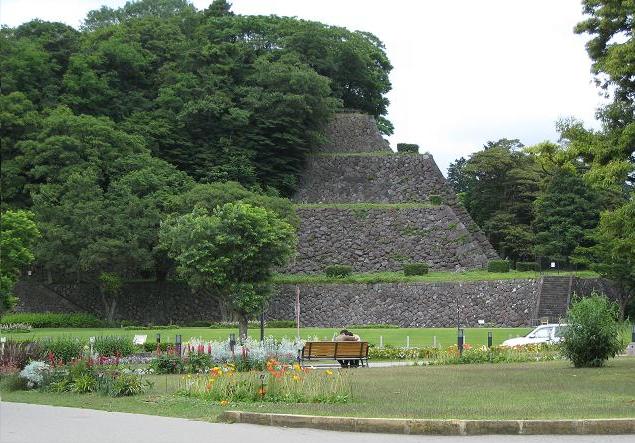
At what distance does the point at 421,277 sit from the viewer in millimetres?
62438

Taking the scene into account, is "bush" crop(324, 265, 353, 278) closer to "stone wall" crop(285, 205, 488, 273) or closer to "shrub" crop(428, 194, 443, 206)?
"stone wall" crop(285, 205, 488, 273)

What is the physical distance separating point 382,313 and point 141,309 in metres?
16.5

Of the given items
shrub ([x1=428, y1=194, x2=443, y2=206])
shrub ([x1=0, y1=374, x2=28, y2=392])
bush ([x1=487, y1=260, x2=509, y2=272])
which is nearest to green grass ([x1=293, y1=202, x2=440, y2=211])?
shrub ([x1=428, y1=194, x2=443, y2=206])

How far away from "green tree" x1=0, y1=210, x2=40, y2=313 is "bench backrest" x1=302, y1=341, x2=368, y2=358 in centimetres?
2015

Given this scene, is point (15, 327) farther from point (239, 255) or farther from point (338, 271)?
point (338, 271)

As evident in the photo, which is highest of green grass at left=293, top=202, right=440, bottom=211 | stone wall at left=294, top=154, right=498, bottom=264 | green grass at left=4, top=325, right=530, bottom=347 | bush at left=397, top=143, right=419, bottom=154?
bush at left=397, top=143, right=419, bottom=154

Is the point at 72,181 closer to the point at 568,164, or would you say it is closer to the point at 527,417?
the point at 568,164

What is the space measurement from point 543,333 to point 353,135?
49923 mm

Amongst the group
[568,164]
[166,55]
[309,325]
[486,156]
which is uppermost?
[166,55]

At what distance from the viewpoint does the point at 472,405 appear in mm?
17641

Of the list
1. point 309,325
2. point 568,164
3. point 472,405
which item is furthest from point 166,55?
point 472,405

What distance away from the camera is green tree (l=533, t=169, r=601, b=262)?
68125 millimetres

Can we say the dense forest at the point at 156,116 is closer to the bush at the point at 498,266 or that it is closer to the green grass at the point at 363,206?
the green grass at the point at 363,206

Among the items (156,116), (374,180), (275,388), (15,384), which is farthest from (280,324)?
Answer: (275,388)
